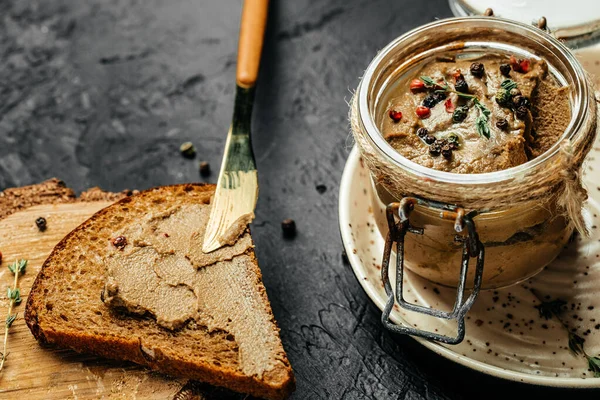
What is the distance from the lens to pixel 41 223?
324 centimetres

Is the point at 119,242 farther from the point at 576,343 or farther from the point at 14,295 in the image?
the point at 576,343

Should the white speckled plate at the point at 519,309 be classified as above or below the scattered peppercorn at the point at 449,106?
below

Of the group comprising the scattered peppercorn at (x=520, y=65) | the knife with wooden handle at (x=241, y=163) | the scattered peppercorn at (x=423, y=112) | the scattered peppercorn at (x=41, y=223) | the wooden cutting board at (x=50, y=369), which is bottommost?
the wooden cutting board at (x=50, y=369)

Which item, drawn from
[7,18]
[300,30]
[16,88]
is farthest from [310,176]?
[7,18]

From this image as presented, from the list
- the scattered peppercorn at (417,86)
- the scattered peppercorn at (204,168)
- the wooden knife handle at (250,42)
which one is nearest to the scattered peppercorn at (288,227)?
the scattered peppercorn at (204,168)

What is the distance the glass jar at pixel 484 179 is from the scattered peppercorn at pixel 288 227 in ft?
2.21

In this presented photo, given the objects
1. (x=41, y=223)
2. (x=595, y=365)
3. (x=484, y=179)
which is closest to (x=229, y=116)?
(x=41, y=223)

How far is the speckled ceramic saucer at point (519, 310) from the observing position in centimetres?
263

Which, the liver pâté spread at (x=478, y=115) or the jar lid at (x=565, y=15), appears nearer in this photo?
the liver pâté spread at (x=478, y=115)

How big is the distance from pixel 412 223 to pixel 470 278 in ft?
1.25

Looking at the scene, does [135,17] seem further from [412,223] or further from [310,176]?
[412,223]

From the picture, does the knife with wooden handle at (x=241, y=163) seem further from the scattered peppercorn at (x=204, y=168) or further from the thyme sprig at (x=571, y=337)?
the thyme sprig at (x=571, y=337)

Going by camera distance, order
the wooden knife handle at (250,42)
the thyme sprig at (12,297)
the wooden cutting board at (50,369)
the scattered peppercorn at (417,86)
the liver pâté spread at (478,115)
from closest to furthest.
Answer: the liver pâté spread at (478,115), the scattered peppercorn at (417,86), the wooden cutting board at (50,369), the thyme sprig at (12,297), the wooden knife handle at (250,42)

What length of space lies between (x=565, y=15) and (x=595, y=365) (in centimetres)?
175
